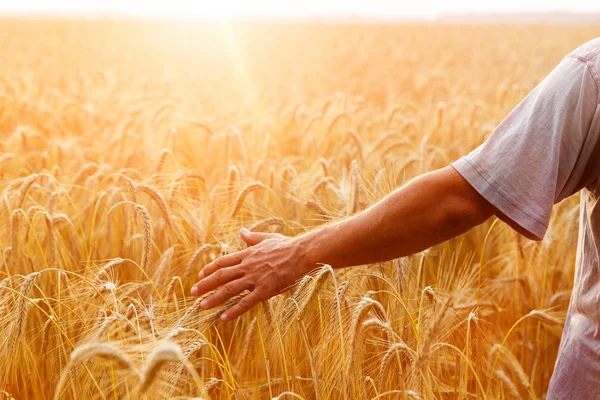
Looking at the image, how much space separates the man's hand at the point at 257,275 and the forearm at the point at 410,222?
78mm

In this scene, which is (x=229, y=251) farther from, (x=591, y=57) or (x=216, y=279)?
(x=591, y=57)

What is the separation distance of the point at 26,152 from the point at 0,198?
1.34 m

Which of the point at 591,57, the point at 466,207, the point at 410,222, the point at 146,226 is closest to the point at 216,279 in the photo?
the point at 146,226

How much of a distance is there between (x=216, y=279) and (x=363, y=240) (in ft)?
1.27

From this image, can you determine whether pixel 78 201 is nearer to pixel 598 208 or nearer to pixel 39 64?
pixel 598 208

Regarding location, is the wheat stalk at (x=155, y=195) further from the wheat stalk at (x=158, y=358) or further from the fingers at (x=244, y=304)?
the wheat stalk at (x=158, y=358)

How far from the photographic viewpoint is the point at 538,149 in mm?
1211

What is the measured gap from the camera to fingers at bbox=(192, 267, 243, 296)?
4.82ft

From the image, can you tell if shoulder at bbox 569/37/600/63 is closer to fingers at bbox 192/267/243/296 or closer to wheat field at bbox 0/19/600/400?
wheat field at bbox 0/19/600/400

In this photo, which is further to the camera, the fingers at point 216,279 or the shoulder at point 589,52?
the fingers at point 216,279

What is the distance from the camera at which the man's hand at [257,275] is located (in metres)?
1.43

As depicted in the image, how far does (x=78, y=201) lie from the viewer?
2.52 m

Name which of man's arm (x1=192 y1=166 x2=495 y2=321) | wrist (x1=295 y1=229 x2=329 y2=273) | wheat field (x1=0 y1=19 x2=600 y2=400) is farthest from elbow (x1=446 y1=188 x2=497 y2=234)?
wrist (x1=295 y1=229 x2=329 y2=273)

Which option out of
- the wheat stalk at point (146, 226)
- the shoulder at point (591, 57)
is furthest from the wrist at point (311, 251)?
the shoulder at point (591, 57)
